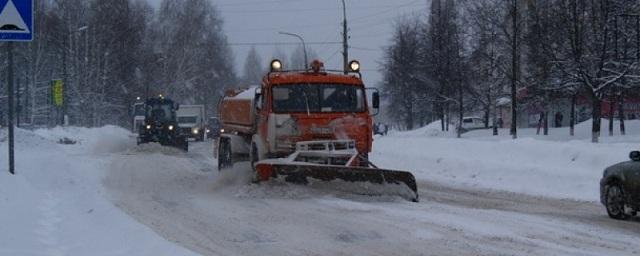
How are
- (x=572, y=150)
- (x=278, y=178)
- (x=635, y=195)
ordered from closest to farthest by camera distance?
(x=635, y=195)
(x=278, y=178)
(x=572, y=150)

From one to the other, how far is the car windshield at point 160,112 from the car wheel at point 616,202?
88.8 feet

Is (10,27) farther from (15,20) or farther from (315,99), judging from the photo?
(315,99)

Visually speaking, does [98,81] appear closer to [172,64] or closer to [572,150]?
[172,64]

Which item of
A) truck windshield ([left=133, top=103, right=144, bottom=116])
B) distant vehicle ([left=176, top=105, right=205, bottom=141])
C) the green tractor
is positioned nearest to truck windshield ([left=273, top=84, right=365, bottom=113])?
the green tractor

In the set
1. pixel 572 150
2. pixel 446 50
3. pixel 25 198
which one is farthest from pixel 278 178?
pixel 446 50

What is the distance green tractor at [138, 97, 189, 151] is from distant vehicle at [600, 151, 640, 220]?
25933 mm

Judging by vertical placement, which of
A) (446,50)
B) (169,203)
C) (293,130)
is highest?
(446,50)

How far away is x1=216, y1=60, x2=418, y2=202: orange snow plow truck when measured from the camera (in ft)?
45.9

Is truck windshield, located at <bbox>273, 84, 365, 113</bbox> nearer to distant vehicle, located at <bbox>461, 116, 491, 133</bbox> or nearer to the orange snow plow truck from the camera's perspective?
the orange snow plow truck

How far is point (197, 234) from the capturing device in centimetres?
965

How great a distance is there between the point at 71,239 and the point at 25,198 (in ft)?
11.8

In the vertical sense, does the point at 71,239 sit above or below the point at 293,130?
below

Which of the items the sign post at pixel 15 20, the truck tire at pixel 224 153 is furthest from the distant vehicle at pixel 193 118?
the sign post at pixel 15 20

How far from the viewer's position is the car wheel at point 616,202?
11750 mm
